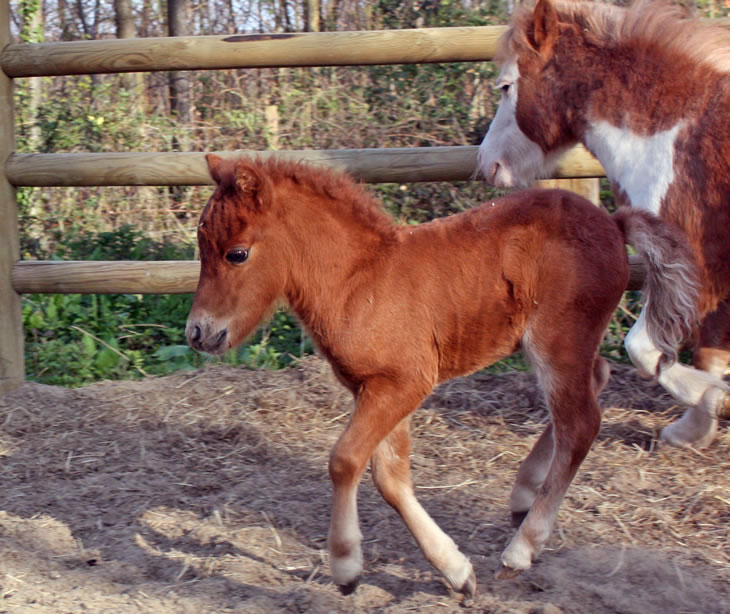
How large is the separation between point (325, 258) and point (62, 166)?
2548 millimetres

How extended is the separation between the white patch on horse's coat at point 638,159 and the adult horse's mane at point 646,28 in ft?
1.20

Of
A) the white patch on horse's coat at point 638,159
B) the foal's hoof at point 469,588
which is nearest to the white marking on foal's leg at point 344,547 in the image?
the foal's hoof at point 469,588

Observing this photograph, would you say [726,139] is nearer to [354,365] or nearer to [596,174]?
[596,174]

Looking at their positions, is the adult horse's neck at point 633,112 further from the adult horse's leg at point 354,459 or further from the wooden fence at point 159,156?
the adult horse's leg at point 354,459

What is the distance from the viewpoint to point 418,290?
3.09 m

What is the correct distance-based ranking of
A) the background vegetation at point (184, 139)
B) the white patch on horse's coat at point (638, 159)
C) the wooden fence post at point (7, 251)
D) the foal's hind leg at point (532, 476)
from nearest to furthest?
the foal's hind leg at point (532, 476) → the white patch on horse's coat at point (638, 159) → the wooden fence post at point (7, 251) → the background vegetation at point (184, 139)

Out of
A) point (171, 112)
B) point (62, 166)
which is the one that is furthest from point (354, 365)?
point (171, 112)

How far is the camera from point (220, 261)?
10.0 ft

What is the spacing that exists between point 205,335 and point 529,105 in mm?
2006

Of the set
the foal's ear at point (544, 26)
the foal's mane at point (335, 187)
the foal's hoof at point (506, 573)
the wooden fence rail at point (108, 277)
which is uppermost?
the foal's ear at point (544, 26)

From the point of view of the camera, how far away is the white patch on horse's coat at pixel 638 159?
150 inches

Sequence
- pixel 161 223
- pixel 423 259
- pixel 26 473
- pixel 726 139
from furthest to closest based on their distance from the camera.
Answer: pixel 161 223, pixel 26 473, pixel 726 139, pixel 423 259

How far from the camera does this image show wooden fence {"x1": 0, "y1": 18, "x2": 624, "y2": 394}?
187 inches

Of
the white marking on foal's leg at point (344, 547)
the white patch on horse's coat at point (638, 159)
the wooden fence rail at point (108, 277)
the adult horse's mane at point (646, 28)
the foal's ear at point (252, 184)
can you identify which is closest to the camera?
the white marking on foal's leg at point (344, 547)
